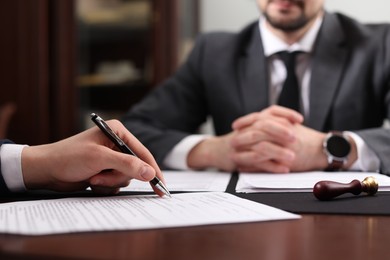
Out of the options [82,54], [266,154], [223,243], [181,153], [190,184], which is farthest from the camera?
[82,54]

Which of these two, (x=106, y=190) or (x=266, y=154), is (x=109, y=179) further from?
(x=266, y=154)

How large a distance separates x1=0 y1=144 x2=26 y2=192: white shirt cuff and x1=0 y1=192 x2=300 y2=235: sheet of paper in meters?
0.12

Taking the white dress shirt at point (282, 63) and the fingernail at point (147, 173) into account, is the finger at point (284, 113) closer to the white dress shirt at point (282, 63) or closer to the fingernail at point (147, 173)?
the white dress shirt at point (282, 63)

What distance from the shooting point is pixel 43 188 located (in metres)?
0.76

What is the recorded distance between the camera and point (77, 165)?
682mm

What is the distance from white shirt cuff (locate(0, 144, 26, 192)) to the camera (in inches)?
29.1

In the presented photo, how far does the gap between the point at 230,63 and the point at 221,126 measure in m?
0.18

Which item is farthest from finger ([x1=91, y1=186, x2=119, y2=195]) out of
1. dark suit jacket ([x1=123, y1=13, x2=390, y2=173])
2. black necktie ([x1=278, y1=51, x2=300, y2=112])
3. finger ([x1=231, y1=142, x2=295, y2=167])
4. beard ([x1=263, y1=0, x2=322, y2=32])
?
beard ([x1=263, y1=0, x2=322, y2=32])

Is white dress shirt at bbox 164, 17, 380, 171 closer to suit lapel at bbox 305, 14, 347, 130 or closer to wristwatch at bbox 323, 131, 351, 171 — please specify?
suit lapel at bbox 305, 14, 347, 130

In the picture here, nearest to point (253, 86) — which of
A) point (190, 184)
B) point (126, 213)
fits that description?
point (190, 184)

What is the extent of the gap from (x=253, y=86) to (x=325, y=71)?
0.19m

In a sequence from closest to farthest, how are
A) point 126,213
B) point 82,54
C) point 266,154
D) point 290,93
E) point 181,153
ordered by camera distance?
point 126,213 < point 266,154 < point 181,153 < point 290,93 < point 82,54

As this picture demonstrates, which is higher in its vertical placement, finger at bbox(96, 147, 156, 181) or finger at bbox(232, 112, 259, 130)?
finger at bbox(96, 147, 156, 181)

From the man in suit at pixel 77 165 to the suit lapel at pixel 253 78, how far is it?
677 millimetres
